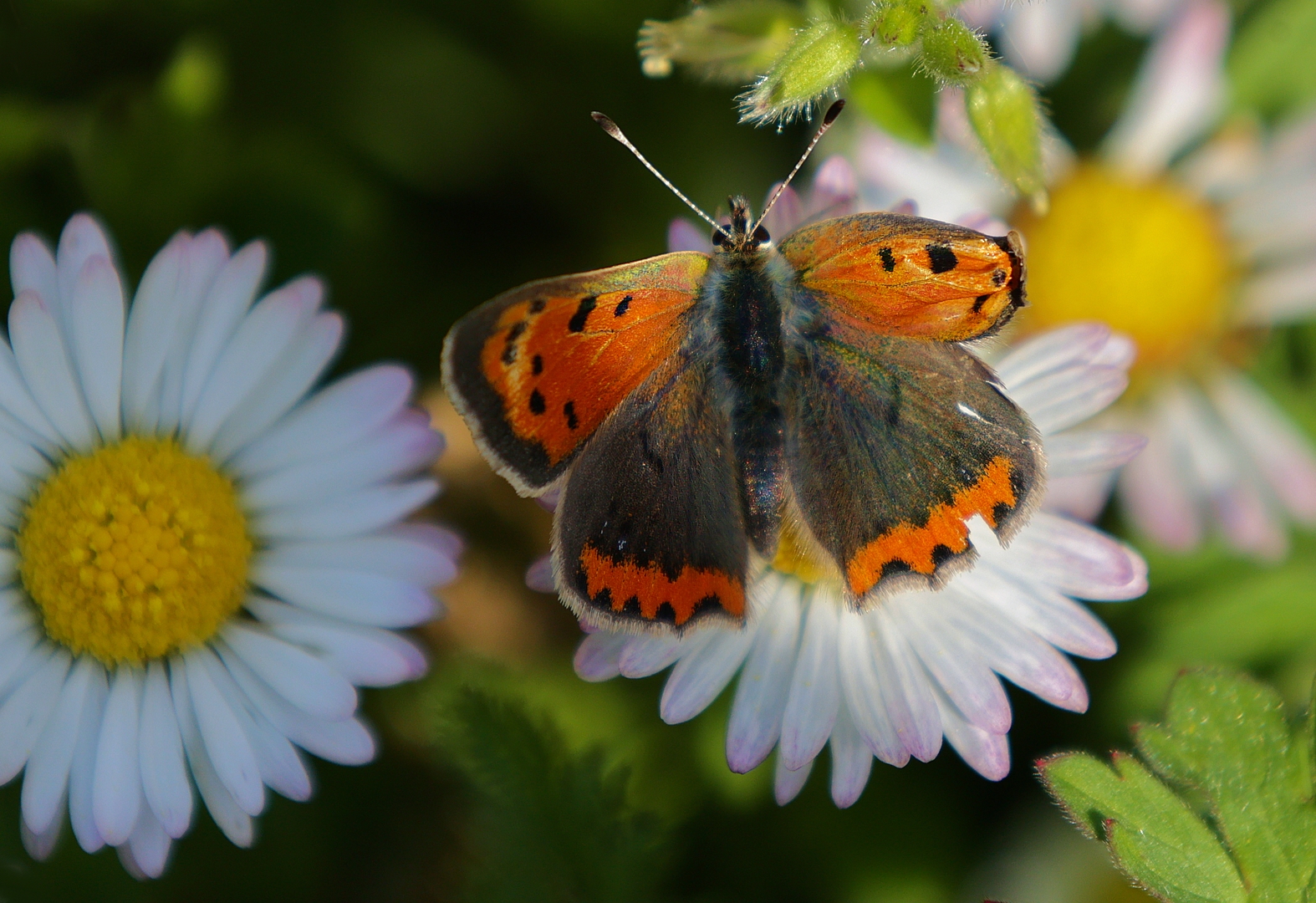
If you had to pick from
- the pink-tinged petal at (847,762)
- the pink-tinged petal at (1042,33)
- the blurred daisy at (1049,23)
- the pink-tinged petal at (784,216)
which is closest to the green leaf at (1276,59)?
the blurred daisy at (1049,23)

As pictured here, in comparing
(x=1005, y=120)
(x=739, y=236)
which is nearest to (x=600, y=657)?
(x=739, y=236)

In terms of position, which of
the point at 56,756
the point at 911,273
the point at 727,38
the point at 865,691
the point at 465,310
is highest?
the point at 727,38

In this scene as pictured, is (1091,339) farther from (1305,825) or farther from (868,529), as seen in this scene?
(1305,825)

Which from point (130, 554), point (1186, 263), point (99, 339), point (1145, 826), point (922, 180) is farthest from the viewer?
point (1186, 263)

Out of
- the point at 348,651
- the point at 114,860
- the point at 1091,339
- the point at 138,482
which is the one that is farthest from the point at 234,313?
the point at 1091,339

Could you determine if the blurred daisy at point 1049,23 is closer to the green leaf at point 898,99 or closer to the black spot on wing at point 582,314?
the green leaf at point 898,99

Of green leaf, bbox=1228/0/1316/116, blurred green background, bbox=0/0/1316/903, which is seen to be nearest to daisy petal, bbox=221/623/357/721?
blurred green background, bbox=0/0/1316/903

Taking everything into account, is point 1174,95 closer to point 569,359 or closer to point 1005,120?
point 1005,120

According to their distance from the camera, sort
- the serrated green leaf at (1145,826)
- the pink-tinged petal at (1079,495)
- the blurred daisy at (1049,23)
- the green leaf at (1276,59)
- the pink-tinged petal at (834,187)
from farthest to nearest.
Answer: the green leaf at (1276,59) → the blurred daisy at (1049,23) → the pink-tinged petal at (1079,495) → the pink-tinged petal at (834,187) → the serrated green leaf at (1145,826)
